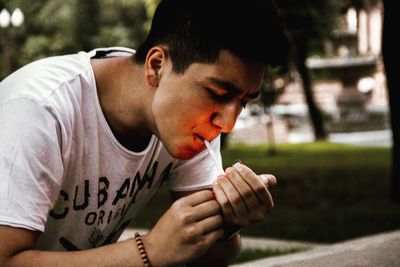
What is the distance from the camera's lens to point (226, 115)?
1.99 metres

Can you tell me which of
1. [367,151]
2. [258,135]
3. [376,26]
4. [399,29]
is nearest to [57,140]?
[399,29]

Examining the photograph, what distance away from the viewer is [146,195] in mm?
2508

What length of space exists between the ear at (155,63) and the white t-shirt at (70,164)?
19 cm

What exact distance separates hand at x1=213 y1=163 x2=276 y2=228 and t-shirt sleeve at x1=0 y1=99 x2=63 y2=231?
481 mm

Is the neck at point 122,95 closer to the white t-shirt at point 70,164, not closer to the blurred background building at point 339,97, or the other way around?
the white t-shirt at point 70,164

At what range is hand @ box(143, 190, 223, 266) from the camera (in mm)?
1731

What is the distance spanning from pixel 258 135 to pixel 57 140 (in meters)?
24.5

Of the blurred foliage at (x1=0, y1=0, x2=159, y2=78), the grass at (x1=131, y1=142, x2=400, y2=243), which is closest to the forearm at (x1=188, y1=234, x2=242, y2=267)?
the grass at (x1=131, y1=142, x2=400, y2=243)

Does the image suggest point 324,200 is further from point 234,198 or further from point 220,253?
point 234,198

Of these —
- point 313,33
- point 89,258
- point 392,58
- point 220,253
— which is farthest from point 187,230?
point 313,33

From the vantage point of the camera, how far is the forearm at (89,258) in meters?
1.79

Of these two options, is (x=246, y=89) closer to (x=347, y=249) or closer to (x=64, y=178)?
(x=64, y=178)

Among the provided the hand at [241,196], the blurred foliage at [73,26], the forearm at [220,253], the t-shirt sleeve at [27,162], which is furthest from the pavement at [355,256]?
the blurred foliage at [73,26]

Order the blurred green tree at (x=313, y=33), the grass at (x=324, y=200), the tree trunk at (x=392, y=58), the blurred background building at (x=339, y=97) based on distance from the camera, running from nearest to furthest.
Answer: the grass at (x=324, y=200) → the tree trunk at (x=392, y=58) → the blurred green tree at (x=313, y=33) → the blurred background building at (x=339, y=97)
